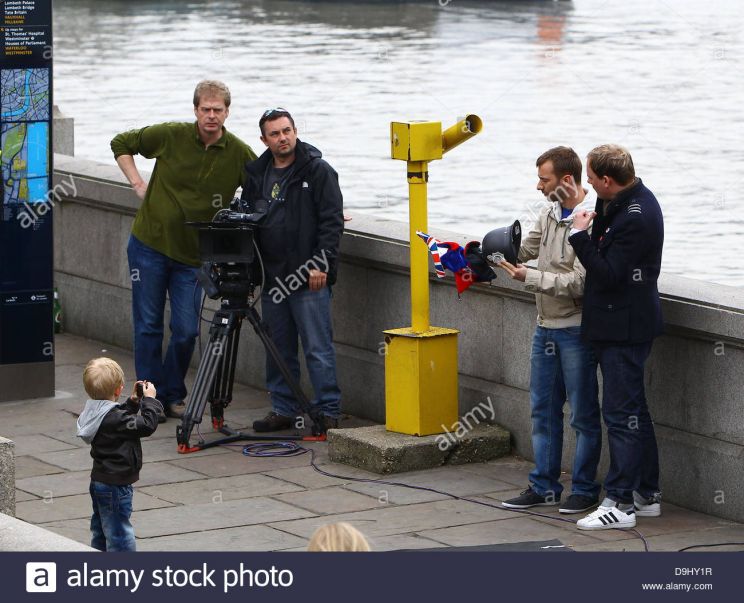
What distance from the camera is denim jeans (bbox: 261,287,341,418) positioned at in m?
9.18

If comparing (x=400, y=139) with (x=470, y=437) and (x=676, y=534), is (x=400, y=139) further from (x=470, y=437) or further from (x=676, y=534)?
(x=676, y=534)

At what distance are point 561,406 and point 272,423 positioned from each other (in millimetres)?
2057

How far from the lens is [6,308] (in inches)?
404

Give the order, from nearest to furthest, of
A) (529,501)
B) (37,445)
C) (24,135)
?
(529,501), (37,445), (24,135)

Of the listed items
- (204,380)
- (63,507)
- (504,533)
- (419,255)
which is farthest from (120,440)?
(419,255)

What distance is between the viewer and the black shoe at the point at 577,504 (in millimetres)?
7719

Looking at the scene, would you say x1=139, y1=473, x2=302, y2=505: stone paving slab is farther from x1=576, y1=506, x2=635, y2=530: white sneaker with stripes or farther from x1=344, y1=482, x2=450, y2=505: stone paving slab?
x1=576, y1=506, x2=635, y2=530: white sneaker with stripes

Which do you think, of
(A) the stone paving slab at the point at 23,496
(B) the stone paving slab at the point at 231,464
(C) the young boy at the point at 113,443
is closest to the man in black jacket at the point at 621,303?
(B) the stone paving slab at the point at 231,464

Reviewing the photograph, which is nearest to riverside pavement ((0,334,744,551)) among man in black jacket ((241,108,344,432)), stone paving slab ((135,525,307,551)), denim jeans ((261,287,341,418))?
stone paving slab ((135,525,307,551))

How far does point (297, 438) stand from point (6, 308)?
219cm

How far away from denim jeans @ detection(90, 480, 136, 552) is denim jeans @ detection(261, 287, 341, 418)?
269 centimetres

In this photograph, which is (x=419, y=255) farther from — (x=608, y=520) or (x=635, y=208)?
(x=608, y=520)

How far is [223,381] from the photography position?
30.6 feet

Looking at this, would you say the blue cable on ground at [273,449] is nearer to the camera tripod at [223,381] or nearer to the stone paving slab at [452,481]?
the camera tripod at [223,381]
